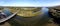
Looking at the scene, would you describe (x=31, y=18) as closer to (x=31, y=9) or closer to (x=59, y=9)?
(x=31, y=9)

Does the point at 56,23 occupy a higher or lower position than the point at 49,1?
lower

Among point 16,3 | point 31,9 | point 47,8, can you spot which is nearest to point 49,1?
point 47,8

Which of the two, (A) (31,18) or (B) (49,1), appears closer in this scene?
(A) (31,18)

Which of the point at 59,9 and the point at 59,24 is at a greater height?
the point at 59,9

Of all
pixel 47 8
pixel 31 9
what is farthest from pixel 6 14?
pixel 47 8

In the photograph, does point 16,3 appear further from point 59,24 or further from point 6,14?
point 59,24

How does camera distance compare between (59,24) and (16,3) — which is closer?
(59,24)

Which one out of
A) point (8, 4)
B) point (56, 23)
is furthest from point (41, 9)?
Answer: point (8, 4)

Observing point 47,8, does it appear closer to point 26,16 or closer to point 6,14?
point 26,16
